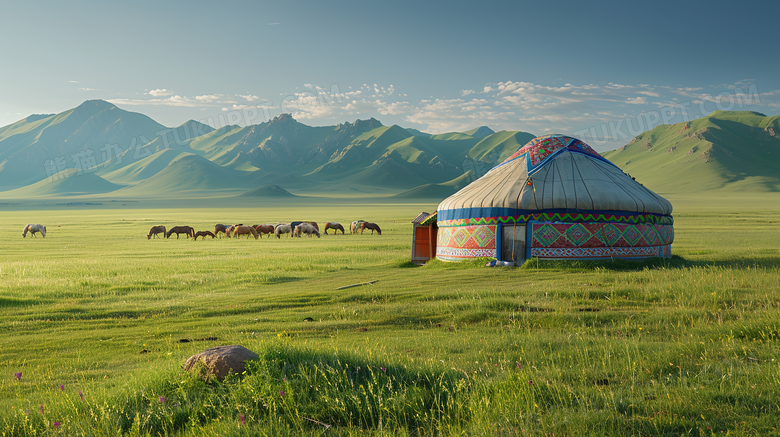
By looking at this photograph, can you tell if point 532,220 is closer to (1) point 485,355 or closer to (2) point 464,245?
(2) point 464,245

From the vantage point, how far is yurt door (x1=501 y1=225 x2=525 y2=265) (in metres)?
14.8

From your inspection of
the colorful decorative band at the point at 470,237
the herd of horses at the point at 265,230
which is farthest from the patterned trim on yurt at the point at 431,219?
the herd of horses at the point at 265,230

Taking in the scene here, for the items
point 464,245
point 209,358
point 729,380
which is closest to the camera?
point 729,380

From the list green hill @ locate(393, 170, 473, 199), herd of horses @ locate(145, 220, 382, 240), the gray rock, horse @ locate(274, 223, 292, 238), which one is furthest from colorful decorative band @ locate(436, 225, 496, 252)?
green hill @ locate(393, 170, 473, 199)

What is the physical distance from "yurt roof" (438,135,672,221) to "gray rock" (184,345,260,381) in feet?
37.2

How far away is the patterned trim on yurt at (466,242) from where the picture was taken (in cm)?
1526

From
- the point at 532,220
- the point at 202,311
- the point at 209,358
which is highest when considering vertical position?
the point at 532,220

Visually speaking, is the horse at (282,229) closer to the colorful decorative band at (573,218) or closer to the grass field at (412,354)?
the grass field at (412,354)

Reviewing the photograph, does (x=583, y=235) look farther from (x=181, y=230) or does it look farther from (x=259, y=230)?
(x=181, y=230)

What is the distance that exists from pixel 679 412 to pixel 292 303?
25.3 feet

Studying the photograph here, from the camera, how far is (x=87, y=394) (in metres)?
4.30

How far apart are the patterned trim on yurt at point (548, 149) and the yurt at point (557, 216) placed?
0.06m

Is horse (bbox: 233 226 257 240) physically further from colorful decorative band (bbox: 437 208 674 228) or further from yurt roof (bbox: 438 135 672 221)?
colorful decorative band (bbox: 437 208 674 228)

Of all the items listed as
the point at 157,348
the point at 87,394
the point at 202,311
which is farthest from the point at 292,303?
the point at 87,394
